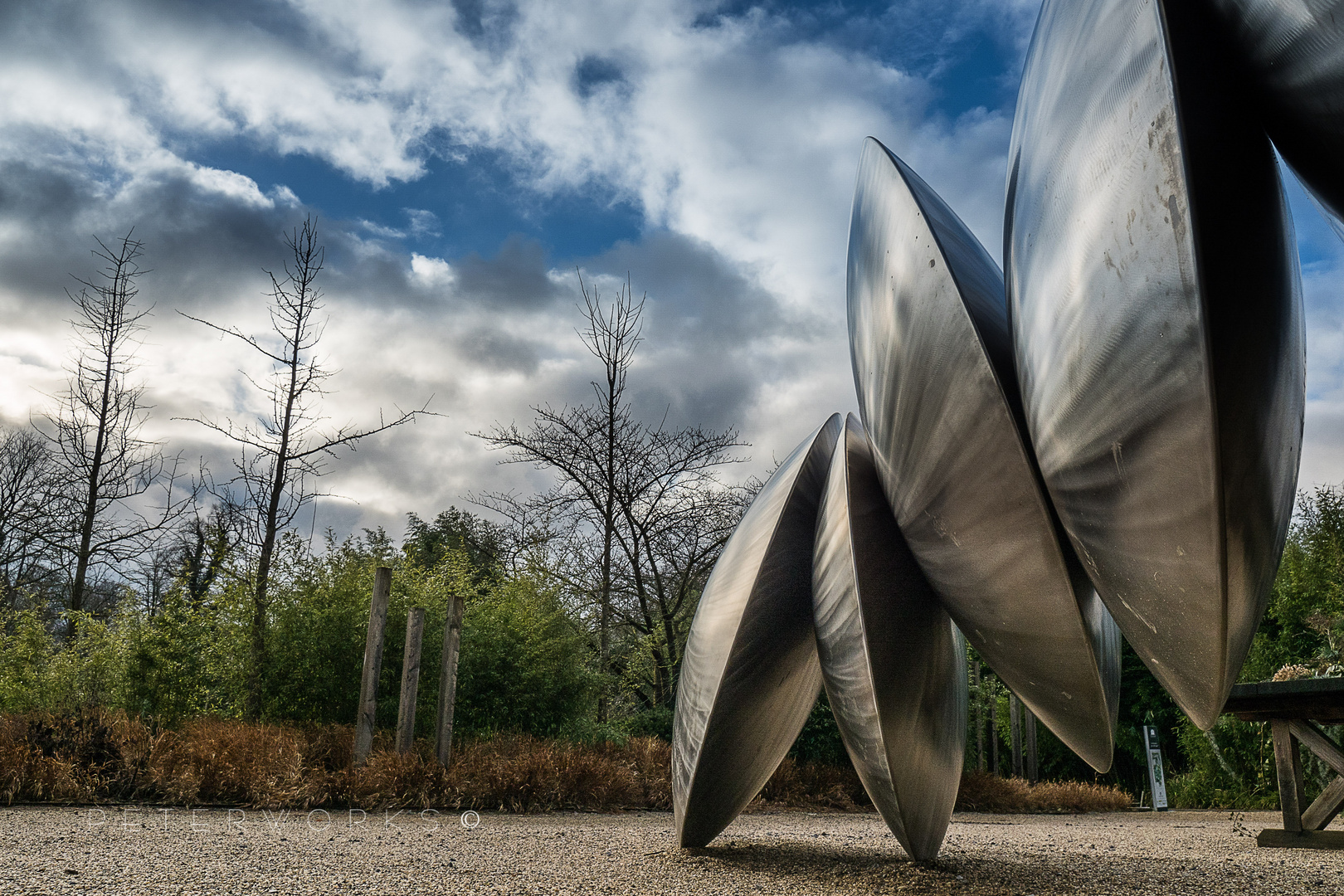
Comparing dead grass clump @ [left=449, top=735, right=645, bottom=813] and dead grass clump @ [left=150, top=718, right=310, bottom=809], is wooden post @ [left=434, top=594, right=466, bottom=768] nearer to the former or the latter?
dead grass clump @ [left=449, top=735, right=645, bottom=813]

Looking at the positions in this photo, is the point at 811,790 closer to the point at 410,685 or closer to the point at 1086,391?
the point at 410,685

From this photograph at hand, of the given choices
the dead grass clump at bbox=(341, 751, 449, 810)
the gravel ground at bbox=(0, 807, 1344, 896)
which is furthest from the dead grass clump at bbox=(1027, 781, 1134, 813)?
the dead grass clump at bbox=(341, 751, 449, 810)

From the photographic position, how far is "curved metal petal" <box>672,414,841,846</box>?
411 cm

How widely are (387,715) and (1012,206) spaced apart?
41.0ft

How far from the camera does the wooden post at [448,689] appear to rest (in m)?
9.27

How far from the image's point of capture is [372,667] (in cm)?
949

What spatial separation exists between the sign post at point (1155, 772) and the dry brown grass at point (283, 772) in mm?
10308

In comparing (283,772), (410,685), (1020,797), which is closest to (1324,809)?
(1020,797)

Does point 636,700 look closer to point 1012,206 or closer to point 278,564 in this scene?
point 278,564

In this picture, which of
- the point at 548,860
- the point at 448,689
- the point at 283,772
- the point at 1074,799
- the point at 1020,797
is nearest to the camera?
the point at 548,860

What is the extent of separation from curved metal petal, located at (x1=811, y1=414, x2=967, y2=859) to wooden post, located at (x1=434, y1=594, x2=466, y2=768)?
656 centimetres

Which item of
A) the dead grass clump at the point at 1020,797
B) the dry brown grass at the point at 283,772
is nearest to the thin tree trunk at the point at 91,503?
the dry brown grass at the point at 283,772

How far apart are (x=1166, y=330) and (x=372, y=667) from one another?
30.7 feet

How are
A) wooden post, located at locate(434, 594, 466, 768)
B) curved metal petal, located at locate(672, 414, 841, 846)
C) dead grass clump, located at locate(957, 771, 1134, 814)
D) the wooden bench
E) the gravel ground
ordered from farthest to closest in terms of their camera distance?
1. dead grass clump, located at locate(957, 771, 1134, 814)
2. wooden post, located at locate(434, 594, 466, 768)
3. the wooden bench
4. curved metal petal, located at locate(672, 414, 841, 846)
5. the gravel ground
